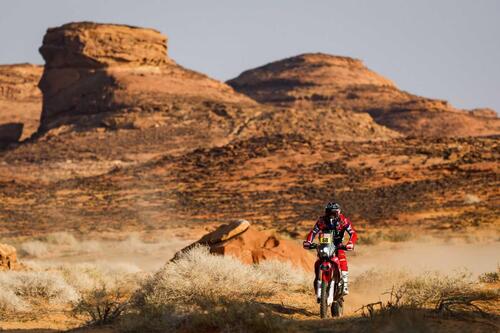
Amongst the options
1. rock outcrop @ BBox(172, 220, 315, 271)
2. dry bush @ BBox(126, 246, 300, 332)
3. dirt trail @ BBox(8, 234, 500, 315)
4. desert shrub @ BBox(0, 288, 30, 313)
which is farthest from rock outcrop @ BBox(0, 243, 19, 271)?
dry bush @ BBox(126, 246, 300, 332)

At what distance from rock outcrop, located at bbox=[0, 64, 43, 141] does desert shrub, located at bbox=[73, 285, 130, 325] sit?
75722mm

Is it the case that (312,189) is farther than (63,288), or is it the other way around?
(312,189)

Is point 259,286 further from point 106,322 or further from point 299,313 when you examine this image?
point 106,322

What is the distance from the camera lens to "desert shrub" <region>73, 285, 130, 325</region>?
11918mm

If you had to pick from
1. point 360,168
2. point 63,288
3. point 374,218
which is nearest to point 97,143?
point 360,168

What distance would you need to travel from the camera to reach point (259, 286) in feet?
43.0

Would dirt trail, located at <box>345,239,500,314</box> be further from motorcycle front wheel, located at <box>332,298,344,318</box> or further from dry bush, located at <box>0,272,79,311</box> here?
dry bush, located at <box>0,272,79,311</box>

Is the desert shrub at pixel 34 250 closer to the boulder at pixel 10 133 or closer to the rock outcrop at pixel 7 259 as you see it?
the rock outcrop at pixel 7 259

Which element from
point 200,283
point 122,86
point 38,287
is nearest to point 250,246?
point 38,287

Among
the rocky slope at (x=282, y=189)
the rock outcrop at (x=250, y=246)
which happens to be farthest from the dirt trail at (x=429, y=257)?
the rocky slope at (x=282, y=189)

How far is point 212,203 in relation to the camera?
4059 centimetres

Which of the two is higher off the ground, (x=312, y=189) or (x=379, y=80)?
(x=379, y=80)

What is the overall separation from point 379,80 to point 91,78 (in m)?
53.2

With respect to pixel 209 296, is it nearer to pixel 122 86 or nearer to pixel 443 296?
pixel 443 296
